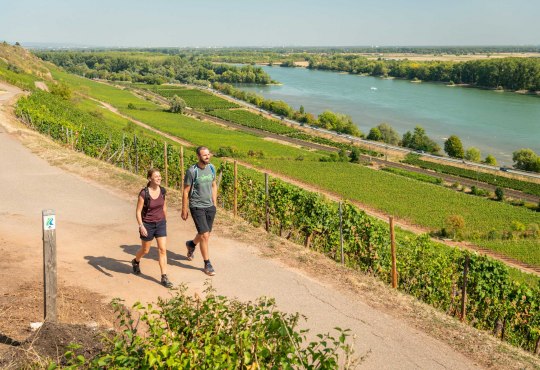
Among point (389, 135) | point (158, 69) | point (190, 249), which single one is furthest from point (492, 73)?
point (190, 249)

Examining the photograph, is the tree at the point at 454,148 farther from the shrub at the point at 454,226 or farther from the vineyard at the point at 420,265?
the vineyard at the point at 420,265

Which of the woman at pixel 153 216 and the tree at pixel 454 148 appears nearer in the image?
the woman at pixel 153 216

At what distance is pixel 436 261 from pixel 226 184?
694cm

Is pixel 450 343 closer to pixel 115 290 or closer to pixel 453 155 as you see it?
pixel 115 290

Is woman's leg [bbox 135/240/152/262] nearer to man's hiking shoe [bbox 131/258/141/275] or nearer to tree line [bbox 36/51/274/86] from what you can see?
man's hiking shoe [bbox 131/258/141/275]

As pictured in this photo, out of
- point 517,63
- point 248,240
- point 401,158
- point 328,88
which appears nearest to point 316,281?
point 248,240

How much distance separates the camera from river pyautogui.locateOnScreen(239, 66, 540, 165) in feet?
279

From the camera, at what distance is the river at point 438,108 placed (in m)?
85.1

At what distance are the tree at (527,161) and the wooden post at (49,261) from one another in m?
69.1

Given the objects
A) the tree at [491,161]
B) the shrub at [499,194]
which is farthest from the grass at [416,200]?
the tree at [491,161]

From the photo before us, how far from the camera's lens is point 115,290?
26.3 feet

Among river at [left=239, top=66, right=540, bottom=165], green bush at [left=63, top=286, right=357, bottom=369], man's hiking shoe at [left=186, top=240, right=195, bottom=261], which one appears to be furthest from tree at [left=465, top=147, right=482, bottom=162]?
green bush at [left=63, top=286, right=357, bottom=369]

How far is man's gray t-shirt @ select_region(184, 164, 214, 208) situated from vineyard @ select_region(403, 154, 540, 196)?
5677cm

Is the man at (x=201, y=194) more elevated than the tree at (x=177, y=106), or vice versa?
the man at (x=201, y=194)
